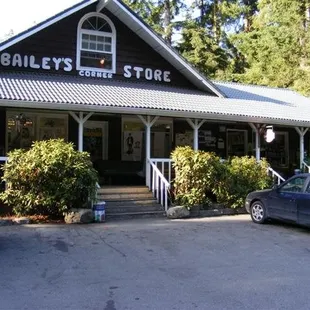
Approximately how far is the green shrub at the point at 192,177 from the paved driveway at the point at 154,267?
6.46ft

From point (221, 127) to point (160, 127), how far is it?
2998 millimetres

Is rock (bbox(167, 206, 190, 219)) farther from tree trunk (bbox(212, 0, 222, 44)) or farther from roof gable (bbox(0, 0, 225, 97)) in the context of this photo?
tree trunk (bbox(212, 0, 222, 44))

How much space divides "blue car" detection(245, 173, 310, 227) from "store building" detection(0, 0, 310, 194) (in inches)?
155

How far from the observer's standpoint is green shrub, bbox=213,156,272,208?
13609 millimetres

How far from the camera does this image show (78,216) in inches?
447

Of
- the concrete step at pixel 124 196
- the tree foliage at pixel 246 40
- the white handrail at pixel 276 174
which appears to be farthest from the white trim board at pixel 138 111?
the tree foliage at pixel 246 40

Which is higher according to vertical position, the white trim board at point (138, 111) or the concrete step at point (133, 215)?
the white trim board at point (138, 111)

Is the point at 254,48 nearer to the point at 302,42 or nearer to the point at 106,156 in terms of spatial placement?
the point at 302,42

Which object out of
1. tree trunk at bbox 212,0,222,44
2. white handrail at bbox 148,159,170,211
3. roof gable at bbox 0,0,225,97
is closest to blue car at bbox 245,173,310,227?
white handrail at bbox 148,159,170,211

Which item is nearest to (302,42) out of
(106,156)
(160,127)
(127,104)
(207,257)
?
(160,127)

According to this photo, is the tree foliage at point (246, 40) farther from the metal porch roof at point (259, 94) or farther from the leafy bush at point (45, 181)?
the leafy bush at point (45, 181)

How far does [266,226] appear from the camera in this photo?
441 inches

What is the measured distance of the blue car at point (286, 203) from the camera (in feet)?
33.4

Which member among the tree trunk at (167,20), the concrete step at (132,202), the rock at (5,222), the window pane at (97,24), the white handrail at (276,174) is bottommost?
the rock at (5,222)
